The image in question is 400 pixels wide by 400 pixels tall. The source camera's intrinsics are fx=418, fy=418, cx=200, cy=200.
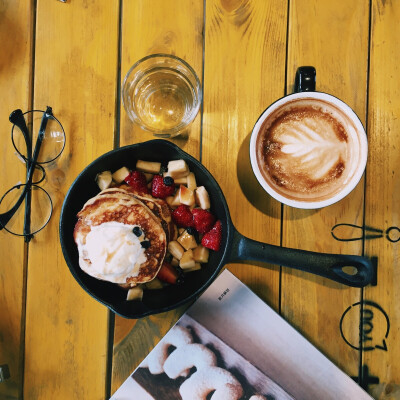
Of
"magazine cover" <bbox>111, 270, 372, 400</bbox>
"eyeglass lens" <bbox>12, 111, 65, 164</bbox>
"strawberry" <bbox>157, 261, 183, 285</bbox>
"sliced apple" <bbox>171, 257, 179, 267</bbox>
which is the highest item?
"eyeglass lens" <bbox>12, 111, 65, 164</bbox>

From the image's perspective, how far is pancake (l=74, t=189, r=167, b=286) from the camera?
0.87 meters

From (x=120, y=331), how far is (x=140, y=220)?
1.01ft

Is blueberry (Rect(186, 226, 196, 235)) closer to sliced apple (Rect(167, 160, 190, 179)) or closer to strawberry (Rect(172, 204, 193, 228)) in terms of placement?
strawberry (Rect(172, 204, 193, 228))

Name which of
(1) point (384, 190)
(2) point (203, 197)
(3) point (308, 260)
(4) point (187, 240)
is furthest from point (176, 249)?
(1) point (384, 190)

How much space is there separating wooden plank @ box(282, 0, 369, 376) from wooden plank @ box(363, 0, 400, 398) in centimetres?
3

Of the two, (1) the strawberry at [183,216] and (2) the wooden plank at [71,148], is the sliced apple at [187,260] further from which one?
(2) the wooden plank at [71,148]

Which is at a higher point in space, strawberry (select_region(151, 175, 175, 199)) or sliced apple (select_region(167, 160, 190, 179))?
sliced apple (select_region(167, 160, 190, 179))

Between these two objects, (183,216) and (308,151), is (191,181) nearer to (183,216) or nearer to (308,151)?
(183,216)

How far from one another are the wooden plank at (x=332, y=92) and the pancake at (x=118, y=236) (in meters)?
0.33

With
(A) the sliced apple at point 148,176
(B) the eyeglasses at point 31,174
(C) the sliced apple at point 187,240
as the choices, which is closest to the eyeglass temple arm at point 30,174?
(B) the eyeglasses at point 31,174

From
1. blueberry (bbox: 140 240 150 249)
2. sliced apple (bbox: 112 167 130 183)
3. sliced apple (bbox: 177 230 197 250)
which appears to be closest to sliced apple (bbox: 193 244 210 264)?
sliced apple (bbox: 177 230 197 250)

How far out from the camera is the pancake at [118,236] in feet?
2.87

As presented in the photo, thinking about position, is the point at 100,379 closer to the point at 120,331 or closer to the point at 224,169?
the point at 120,331

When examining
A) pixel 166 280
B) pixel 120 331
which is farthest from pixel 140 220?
pixel 120 331
